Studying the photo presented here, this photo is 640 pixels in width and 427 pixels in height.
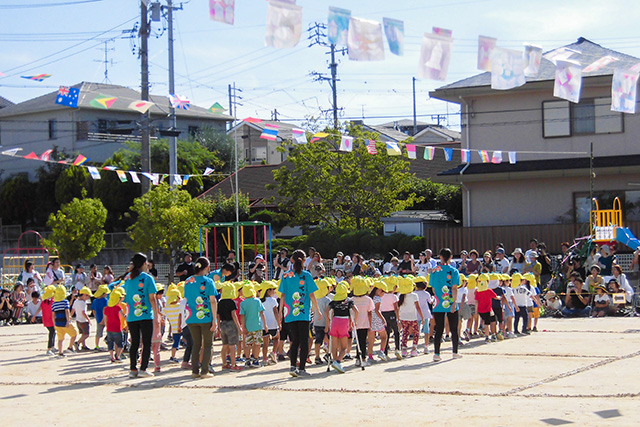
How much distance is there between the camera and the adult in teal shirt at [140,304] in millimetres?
12141

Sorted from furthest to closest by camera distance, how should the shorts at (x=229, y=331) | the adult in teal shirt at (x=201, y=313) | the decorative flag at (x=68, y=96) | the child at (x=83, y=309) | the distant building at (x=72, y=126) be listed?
the distant building at (x=72, y=126)
the decorative flag at (x=68, y=96)
the child at (x=83, y=309)
the shorts at (x=229, y=331)
the adult in teal shirt at (x=201, y=313)

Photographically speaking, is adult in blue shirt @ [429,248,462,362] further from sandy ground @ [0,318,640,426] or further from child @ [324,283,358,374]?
child @ [324,283,358,374]

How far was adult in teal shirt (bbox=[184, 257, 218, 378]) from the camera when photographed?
12.1 meters

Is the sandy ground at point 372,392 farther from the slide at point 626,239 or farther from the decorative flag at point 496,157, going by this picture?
the decorative flag at point 496,157

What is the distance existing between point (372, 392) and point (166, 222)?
23.7m

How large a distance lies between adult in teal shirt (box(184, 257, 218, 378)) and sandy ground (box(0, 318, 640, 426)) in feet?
1.13

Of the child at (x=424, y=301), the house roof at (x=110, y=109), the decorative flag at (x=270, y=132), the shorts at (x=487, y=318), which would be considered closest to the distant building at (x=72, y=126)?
the house roof at (x=110, y=109)

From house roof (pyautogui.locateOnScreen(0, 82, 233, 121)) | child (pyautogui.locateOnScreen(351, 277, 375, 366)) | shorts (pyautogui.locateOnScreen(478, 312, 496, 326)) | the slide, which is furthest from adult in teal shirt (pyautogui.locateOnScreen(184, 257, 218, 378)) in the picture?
house roof (pyautogui.locateOnScreen(0, 82, 233, 121))

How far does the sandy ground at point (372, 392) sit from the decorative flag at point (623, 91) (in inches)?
191

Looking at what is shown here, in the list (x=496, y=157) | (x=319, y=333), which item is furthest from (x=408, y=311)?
(x=496, y=157)

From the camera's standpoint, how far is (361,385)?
11.1m

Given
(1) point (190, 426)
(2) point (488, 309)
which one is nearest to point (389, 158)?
(2) point (488, 309)

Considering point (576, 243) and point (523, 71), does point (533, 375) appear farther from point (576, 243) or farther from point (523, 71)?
point (576, 243)

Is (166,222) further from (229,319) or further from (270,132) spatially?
(229,319)
